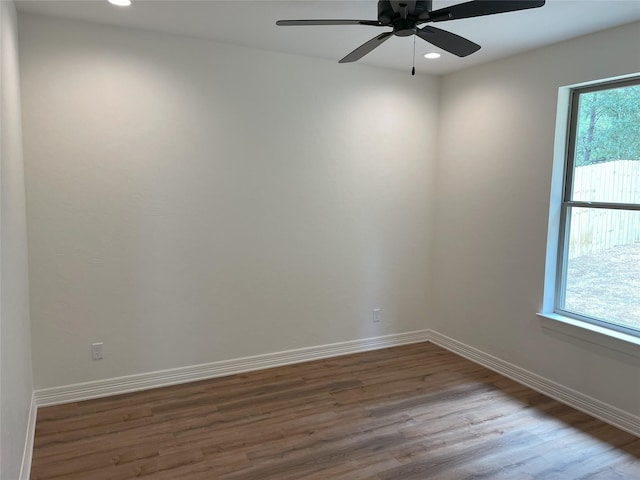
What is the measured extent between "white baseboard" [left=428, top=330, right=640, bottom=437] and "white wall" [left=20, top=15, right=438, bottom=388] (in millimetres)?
697

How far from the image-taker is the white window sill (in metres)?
2.91

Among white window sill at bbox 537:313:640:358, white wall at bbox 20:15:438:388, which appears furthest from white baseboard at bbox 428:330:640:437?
white wall at bbox 20:15:438:388

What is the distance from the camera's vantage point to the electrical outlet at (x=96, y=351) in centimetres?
324

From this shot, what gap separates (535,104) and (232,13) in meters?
2.32

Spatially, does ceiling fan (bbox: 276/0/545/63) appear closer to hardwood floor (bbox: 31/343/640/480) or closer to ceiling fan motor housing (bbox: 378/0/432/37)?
ceiling fan motor housing (bbox: 378/0/432/37)

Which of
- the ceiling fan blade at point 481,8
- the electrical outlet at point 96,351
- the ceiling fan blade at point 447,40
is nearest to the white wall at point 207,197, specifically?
the electrical outlet at point 96,351

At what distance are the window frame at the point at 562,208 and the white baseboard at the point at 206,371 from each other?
4.72ft

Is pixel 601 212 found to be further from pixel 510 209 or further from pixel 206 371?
pixel 206 371

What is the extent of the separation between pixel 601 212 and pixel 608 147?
45 cm

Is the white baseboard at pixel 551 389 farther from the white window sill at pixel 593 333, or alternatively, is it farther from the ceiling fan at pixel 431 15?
the ceiling fan at pixel 431 15

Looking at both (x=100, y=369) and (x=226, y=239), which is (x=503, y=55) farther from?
(x=100, y=369)

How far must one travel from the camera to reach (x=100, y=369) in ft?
10.8

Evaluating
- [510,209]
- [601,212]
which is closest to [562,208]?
[601,212]

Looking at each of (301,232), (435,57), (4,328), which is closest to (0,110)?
(4,328)
